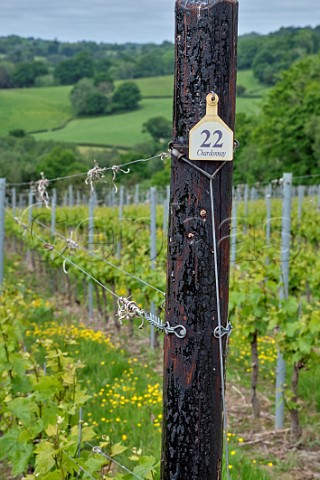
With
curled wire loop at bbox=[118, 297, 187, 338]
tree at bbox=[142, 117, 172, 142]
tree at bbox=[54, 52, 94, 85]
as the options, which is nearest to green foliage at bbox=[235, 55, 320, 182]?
tree at bbox=[142, 117, 172, 142]

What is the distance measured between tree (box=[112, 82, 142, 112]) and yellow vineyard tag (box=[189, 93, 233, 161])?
67.8 metres

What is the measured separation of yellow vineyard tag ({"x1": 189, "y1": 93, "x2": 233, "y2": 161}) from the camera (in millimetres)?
2131

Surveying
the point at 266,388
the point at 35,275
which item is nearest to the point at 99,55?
the point at 35,275

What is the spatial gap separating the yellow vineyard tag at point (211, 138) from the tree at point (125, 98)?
67.8 m

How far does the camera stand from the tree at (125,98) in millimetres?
68750

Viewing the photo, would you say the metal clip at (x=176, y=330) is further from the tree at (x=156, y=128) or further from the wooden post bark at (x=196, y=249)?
the tree at (x=156, y=128)

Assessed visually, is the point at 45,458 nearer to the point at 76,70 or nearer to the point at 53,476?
the point at 53,476

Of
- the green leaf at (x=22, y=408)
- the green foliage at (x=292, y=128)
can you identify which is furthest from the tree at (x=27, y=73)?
the green leaf at (x=22, y=408)

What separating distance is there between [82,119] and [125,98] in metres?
5.35

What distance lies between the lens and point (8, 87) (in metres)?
78.7

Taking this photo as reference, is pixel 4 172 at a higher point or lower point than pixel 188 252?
lower

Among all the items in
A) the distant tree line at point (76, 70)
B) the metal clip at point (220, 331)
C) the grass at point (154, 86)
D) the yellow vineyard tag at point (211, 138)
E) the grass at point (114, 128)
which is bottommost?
the grass at point (114, 128)

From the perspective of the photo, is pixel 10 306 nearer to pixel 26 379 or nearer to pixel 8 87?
pixel 26 379

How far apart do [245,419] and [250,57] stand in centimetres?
8145
